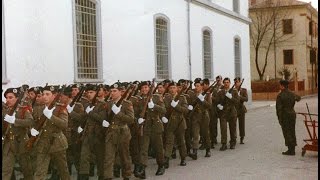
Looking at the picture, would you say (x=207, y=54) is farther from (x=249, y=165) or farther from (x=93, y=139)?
(x=93, y=139)

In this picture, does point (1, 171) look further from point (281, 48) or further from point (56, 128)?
point (281, 48)

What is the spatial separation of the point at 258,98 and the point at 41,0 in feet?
97.5

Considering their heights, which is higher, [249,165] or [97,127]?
[97,127]

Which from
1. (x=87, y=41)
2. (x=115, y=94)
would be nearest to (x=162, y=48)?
(x=87, y=41)

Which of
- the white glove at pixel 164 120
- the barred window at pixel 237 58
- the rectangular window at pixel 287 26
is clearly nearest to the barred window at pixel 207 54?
the barred window at pixel 237 58

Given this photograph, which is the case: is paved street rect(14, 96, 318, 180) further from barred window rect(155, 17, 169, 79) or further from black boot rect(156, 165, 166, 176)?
barred window rect(155, 17, 169, 79)

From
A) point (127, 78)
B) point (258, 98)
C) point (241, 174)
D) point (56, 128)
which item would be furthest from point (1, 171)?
point (258, 98)

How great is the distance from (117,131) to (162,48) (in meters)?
10.7

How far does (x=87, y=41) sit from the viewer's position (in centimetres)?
1447

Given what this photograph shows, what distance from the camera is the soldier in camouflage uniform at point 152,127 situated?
920cm

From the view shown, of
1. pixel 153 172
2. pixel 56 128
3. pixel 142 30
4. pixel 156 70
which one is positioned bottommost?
pixel 153 172

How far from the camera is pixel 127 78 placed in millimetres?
15961

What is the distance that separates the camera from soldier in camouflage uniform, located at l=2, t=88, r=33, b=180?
7273mm

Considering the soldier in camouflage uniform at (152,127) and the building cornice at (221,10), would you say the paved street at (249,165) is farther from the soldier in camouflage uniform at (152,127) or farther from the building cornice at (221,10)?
the building cornice at (221,10)
